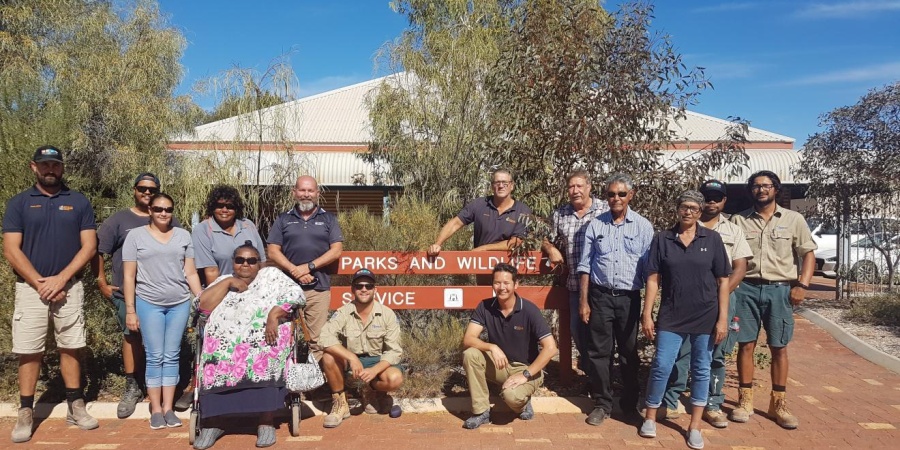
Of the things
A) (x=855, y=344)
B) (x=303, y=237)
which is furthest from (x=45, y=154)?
(x=855, y=344)

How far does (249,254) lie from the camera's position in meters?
4.52

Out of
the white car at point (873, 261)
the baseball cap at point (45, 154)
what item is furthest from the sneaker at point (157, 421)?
the white car at point (873, 261)

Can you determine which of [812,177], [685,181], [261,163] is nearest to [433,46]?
[261,163]

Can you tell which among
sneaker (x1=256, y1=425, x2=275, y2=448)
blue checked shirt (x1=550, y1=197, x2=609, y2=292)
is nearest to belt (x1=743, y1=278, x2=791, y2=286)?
blue checked shirt (x1=550, y1=197, x2=609, y2=292)

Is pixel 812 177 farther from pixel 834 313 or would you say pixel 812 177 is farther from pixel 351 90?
pixel 351 90

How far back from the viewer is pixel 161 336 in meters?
4.82

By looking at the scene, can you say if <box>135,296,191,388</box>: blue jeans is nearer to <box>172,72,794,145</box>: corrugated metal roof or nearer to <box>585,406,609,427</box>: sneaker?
<box>585,406,609,427</box>: sneaker

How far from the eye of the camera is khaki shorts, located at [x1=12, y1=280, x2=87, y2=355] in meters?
4.60

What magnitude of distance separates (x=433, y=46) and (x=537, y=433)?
951cm

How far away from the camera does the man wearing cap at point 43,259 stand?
457 cm

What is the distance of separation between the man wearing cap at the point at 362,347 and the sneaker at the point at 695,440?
2114mm

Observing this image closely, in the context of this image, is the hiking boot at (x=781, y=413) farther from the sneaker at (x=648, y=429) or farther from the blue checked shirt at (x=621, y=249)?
the blue checked shirt at (x=621, y=249)

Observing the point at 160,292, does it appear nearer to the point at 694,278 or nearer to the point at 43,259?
the point at 43,259

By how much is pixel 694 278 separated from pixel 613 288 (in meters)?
0.62
